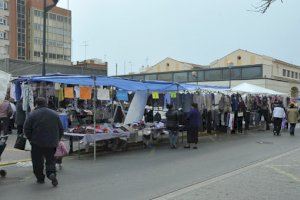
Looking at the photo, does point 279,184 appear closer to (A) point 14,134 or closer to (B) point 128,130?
(B) point 128,130

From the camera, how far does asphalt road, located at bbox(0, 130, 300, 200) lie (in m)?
8.62

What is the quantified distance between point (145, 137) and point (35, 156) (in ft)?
24.6

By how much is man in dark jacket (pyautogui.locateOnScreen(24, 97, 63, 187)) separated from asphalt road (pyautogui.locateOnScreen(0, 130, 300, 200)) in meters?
0.38

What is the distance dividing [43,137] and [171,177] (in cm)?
299

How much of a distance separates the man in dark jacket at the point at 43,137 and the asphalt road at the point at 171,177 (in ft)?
1.23

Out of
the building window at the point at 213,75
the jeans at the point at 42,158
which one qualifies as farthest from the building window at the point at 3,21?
the jeans at the point at 42,158

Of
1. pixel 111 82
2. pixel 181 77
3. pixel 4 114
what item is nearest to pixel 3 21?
pixel 181 77

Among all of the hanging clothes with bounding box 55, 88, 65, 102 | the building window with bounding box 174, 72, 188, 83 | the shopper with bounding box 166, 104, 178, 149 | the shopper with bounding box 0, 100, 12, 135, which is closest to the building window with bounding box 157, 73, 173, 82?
the building window with bounding box 174, 72, 188, 83

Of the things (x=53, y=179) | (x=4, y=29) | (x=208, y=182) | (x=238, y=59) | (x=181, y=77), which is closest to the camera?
(x=53, y=179)

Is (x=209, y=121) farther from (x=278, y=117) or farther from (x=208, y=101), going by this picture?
(x=278, y=117)

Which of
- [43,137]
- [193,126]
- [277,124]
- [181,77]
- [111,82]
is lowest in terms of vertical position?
[277,124]

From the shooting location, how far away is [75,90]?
16469mm

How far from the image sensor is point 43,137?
9312mm

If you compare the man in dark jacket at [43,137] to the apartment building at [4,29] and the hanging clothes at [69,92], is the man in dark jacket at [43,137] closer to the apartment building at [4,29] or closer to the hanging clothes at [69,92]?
the hanging clothes at [69,92]
